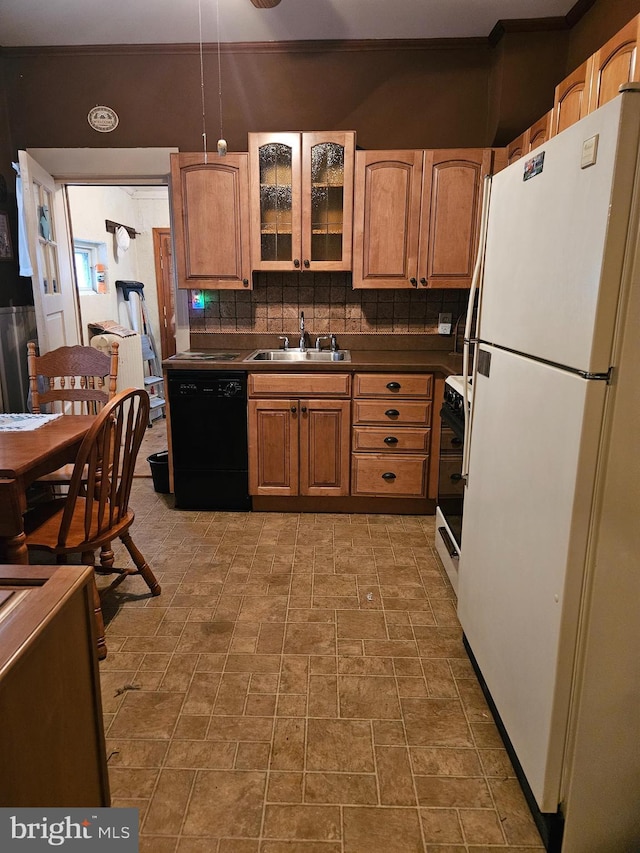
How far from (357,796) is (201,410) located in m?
2.27

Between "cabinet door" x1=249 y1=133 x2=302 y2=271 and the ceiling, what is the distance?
596mm

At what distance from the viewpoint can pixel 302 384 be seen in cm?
328

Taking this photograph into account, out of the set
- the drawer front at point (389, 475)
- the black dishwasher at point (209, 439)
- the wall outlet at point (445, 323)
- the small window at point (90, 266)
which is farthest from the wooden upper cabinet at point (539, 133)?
the small window at point (90, 266)

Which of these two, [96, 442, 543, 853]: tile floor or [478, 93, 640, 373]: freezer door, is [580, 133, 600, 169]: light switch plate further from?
[96, 442, 543, 853]: tile floor

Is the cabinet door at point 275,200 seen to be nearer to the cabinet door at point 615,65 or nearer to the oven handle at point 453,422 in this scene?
the oven handle at point 453,422

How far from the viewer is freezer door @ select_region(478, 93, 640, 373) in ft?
3.54

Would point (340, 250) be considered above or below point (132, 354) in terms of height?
above

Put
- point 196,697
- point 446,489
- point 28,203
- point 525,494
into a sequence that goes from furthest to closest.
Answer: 1. point 28,203
2. point 446,489
3. point 196,697
4. point 525,494

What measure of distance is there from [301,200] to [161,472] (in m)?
1.96

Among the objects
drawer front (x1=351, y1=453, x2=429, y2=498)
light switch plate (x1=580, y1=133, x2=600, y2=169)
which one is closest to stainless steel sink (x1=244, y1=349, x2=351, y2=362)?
drawer front (x1=351, y1=453, x2=429, y2=498)

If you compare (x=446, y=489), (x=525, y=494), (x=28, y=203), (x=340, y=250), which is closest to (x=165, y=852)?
(x=525, y=494)

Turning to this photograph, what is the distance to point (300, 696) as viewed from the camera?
189 cm

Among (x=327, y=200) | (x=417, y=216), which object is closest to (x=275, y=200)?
(x=327, y=200)

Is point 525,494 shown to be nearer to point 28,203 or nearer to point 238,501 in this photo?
point 238,501
